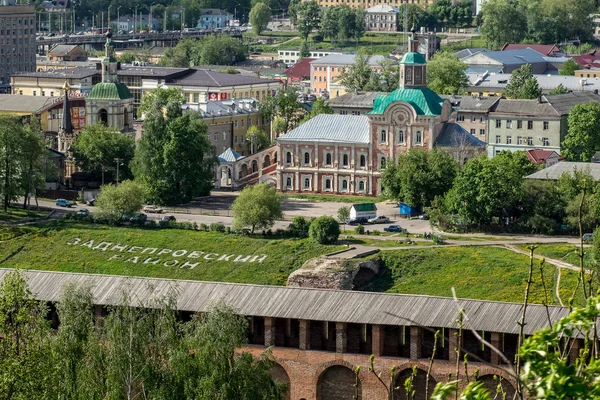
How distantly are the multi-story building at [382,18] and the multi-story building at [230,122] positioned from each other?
287 feet

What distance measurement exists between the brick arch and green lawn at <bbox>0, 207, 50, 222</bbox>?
1467 inches

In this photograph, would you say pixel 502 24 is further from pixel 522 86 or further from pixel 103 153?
pixel 103 153

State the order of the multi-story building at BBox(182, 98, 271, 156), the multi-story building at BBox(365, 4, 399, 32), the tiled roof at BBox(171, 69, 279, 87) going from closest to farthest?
the multi-story building at BBox(182, 98, 271, 156), the tiled roof at BBox(171, 69, 279, 87), the multi-story building at BBox(365, 4, 399, 32)

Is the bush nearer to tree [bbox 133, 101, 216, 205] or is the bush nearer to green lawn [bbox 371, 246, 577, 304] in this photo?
tree [bbox 133, 101, 216, 205]

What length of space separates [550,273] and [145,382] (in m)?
28.5

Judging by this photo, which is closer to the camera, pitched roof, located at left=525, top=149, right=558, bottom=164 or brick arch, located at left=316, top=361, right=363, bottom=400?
brick arch, located at left=316, top=361, right=363, bottom=400

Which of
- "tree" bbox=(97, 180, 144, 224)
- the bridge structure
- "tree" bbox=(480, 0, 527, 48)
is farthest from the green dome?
the bridge structure

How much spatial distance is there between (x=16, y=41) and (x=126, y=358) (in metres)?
121

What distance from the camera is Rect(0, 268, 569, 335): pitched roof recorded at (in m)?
44.0

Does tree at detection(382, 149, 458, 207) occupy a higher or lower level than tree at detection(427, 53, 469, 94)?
lower

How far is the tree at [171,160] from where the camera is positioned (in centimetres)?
8250

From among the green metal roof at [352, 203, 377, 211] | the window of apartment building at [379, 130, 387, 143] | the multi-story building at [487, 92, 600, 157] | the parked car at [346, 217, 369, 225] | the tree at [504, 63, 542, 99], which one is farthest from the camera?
the tree at [504, 63, 542, 99]

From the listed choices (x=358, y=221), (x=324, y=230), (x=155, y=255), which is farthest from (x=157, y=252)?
(x=358, y=221)

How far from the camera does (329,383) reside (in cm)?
4575
